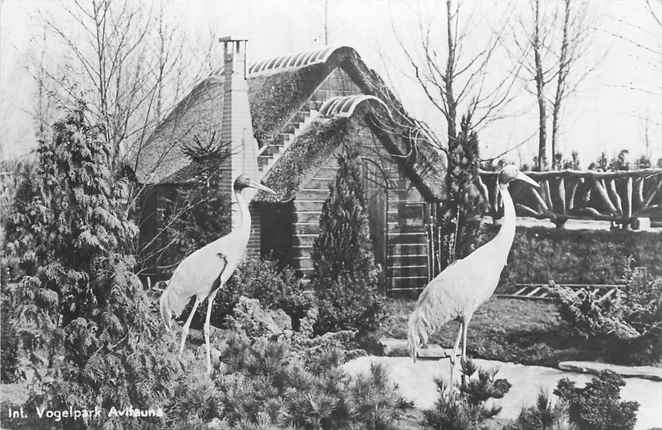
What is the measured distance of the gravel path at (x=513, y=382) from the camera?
25.4 feet

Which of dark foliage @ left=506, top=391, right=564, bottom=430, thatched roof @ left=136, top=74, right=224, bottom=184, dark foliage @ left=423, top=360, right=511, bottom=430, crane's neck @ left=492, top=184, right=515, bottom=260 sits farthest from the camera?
thatched roof @ left=136, top=74, right=224, bottom=184

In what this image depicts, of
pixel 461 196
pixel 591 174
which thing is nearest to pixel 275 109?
pixel 461 196

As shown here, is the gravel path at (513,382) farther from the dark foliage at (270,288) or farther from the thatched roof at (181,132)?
the thatched roof at (181,132)

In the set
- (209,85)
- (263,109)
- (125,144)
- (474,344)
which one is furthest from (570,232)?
(125,144)

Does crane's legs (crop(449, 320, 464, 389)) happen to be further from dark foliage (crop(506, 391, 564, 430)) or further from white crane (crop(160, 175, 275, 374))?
white crane (crop(160, 175, 275, 374))

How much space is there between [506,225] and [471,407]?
191 centimetres

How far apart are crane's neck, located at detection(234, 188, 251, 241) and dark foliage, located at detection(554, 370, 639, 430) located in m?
3.70

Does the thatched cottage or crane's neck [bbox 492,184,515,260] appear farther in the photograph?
the thatched cottage

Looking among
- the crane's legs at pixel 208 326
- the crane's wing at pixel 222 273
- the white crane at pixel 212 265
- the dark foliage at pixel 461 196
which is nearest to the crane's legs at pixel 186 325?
the white crane at pixel 212 265

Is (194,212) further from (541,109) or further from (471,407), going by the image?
(541,109)

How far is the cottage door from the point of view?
8.89 m

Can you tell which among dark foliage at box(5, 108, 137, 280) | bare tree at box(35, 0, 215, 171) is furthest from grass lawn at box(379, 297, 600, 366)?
bare tree at box(35, 0, 215, 171)

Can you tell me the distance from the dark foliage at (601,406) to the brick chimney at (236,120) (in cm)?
417

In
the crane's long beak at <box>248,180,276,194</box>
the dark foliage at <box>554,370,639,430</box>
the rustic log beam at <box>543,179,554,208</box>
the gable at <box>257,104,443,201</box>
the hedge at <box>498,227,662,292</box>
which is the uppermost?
the gable at <box>257,104,443,201</box>
